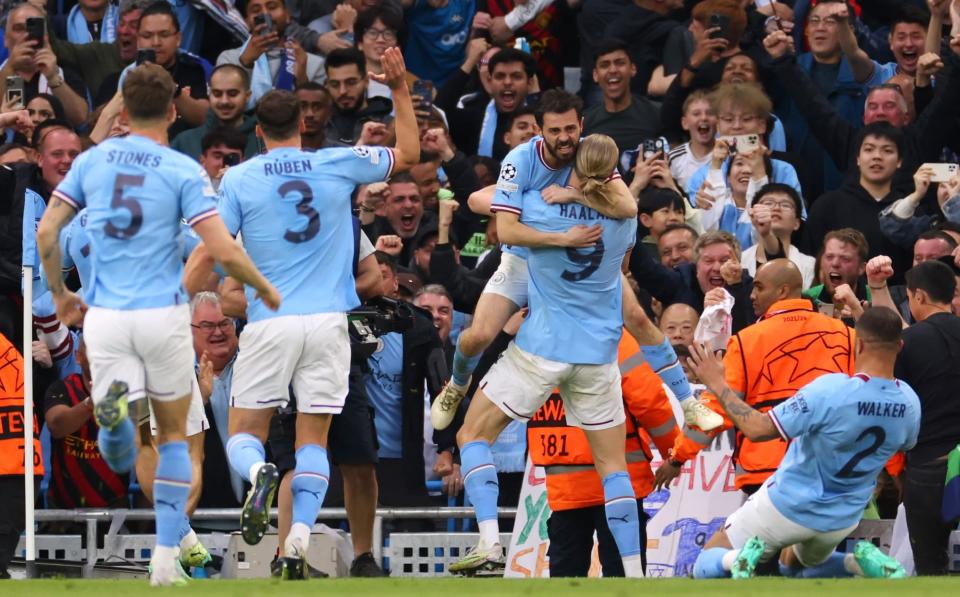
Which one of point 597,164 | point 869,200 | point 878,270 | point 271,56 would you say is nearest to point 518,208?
point 597,164

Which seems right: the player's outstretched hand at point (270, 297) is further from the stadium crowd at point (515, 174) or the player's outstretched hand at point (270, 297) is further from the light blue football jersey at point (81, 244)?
the light blue football jersey at point (81, 244)

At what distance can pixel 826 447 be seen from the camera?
403 inches

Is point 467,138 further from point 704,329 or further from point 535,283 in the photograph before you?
point 535,283

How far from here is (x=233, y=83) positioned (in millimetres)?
15789

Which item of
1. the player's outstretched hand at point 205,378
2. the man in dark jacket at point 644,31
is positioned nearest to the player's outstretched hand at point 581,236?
the player's outstretched hand at point 205,378

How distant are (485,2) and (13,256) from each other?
6.77 metres

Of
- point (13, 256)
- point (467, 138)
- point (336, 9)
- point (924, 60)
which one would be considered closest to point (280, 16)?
point (336, 9)

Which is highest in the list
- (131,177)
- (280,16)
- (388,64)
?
(280,16)

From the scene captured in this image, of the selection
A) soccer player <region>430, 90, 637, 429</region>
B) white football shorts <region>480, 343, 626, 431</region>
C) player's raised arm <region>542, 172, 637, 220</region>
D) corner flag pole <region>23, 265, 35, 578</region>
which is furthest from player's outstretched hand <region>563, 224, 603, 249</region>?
corner flag pole <region>23, 265, 35, 578</region>

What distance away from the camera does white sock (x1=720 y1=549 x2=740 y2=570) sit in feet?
34.0

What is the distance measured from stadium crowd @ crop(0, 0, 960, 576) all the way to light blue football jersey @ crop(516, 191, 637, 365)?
39 cm

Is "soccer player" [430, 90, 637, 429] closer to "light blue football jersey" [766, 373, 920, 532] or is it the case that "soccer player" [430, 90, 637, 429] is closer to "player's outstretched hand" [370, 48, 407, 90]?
"player's outstretched hand" [370, 48, 407, 90]

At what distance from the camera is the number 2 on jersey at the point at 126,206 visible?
916 cm

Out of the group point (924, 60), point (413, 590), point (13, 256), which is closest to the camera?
point (413, 590)
